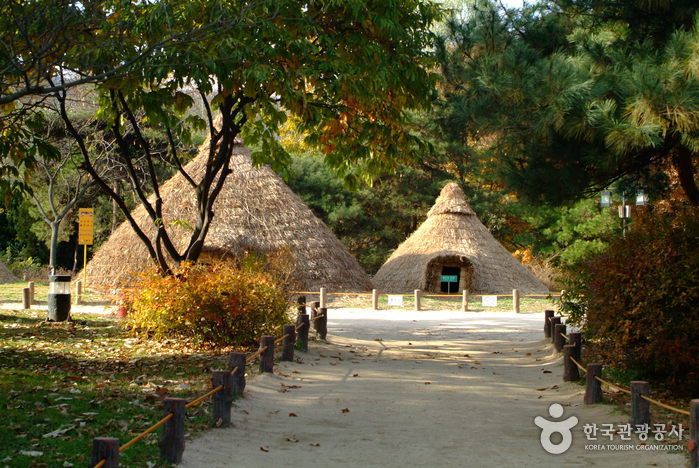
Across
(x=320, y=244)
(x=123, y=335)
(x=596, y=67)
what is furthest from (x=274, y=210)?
(x=596, y=67)

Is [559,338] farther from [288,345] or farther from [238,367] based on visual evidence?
[238,367]

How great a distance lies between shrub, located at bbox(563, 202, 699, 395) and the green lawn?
521cm

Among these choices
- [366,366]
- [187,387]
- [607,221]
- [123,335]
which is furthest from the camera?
[607,221]

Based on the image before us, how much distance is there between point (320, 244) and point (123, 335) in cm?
1260

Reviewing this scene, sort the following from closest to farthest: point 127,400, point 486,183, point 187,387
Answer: point 127,400 → point 187,387 → point 486,183

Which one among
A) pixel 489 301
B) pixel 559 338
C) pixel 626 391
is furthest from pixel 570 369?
pixel 489 301

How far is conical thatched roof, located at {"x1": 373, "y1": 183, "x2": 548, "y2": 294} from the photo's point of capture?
28203 millimetres

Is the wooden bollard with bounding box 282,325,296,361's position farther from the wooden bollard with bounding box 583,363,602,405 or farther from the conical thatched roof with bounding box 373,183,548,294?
the conical thatched roof with bounding box 373,183,548,294

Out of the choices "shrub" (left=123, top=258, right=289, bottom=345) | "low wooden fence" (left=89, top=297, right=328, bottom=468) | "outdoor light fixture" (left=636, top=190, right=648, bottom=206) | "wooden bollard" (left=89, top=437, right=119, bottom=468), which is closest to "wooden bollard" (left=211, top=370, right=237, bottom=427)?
"low wooden fence" (left=89, top=297, right=328, bottom=468)

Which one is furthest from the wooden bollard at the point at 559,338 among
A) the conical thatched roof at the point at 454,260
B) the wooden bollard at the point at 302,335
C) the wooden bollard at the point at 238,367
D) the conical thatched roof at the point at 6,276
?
the conical thatched roof at the point at 6,276

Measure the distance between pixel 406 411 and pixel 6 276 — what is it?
27.8m

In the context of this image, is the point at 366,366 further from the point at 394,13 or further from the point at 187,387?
the point at 394,13

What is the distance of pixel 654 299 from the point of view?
8.50 meters

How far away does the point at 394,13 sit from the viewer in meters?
11.8
